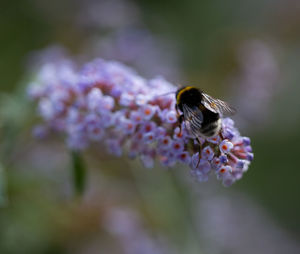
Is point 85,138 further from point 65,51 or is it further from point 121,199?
point 65,51

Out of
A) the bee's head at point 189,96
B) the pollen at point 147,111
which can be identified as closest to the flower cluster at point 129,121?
the pollen at point 147,111

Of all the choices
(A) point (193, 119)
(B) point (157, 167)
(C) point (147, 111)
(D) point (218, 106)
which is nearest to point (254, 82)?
(B) point (157, 167)

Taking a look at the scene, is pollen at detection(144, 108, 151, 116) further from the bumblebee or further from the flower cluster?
the bumblebee

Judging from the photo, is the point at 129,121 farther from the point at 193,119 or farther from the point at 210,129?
the point at 210,129

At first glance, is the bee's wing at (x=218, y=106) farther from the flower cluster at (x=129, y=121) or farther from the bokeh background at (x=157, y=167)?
the bokeh background at (x=157, y=167)

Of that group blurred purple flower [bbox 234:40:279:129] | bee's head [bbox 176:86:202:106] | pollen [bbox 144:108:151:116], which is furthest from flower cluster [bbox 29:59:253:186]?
blurred purple flower [bbox 234:40:279:129]

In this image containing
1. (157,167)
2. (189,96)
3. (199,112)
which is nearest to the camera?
(199,112)

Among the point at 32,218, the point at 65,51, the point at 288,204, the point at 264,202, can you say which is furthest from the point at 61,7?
the point at 288,204

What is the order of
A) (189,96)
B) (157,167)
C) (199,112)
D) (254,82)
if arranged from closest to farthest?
(199,112), (189,96), (157,167), (254,82)
